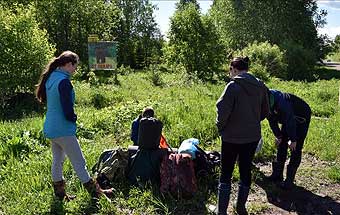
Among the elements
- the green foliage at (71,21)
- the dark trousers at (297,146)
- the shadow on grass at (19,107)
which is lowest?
the shadow on grass at (19,107)

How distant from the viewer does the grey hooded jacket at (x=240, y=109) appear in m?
4.48

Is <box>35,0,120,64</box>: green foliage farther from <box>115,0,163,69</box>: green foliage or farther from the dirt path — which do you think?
the dirt path

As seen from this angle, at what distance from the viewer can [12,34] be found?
48.0 feet

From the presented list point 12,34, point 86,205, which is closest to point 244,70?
point 86,205

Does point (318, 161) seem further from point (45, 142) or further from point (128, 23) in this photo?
point (128, 23)

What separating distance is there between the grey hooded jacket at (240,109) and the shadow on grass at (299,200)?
1372mm

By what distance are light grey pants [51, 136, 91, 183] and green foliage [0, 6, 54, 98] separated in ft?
33.0

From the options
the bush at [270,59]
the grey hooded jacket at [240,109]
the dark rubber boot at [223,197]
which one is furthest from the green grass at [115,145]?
the bush at [270,59]

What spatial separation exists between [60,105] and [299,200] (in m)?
3.36

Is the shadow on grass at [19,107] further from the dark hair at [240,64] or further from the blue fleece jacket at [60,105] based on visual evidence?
the dark hair at [240,64]

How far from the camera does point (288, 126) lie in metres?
5.46

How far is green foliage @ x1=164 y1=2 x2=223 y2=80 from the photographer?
24609 mm

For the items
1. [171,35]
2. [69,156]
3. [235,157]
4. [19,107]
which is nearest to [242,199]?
[235,157]

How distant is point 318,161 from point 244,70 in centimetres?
353
